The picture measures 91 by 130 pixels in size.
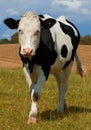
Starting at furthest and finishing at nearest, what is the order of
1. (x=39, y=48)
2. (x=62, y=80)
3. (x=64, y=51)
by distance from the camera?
(x=62, y=80)
(x=64, y=51)
(x=39, y=48)

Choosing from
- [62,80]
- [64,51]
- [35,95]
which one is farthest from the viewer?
[62,80]

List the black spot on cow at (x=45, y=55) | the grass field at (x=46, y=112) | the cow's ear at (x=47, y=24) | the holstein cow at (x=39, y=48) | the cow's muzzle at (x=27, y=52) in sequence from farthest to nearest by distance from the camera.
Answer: the cow's ear at (x=47, y=24)
the black spot on cow at (x=45, y=55)
the grass field at (x=46, y=112)
the holstein cow at (x=39, y=48)
the cow's muzzle at (x=27, y=52)

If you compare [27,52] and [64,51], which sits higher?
[27,52]

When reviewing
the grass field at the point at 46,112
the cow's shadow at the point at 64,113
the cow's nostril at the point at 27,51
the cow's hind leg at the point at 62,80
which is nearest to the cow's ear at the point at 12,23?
the cow's nostril at the point at 27,51

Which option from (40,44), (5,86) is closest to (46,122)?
(40,44)

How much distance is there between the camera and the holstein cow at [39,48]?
23.7ft

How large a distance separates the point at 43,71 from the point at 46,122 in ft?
3.03

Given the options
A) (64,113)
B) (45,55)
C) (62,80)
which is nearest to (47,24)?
(45,55)

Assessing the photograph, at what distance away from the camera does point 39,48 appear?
25.3ft

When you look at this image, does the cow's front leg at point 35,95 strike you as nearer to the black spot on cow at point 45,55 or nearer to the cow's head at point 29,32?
the black spot on cow at point 45,55

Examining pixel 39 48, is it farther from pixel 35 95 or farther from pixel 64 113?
pixel 64 113

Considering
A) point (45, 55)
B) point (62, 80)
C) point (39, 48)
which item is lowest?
point (62, 80)

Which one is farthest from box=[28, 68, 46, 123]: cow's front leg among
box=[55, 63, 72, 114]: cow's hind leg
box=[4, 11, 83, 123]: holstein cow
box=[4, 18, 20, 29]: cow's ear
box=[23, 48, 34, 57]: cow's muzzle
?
box=[55, 63, 72, 114]: cow's hind leg

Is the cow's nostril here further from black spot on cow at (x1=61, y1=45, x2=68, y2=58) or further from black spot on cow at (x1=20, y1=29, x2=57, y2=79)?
black spot on cow at (x1=61, y1=45, x2=68, y2=58)
